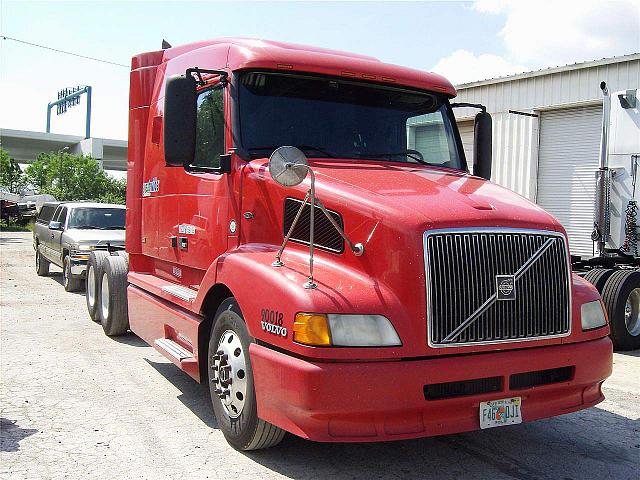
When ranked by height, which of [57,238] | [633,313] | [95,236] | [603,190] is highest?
[603,190]

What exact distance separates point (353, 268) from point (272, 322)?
1.97 ft

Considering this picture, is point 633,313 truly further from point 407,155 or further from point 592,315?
point 407,155

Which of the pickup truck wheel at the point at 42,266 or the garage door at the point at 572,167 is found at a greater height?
the garage door at the point at 572,167

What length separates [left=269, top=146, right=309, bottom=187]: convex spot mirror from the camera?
3.98 metres

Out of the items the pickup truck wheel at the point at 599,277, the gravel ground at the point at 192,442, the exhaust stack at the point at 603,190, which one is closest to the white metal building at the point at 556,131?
the exhaust stack at the point at 603,190

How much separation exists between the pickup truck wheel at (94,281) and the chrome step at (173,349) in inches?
129

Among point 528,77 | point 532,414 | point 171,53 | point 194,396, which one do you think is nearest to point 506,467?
point 532,414

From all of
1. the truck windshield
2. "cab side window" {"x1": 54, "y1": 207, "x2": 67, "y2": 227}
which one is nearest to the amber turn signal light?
the truck windshield

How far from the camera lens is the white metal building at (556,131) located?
13.4m

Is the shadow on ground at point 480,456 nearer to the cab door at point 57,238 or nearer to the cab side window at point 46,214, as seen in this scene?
the cab door at point 57,238

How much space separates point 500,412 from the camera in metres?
4.02

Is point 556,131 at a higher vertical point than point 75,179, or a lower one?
higher

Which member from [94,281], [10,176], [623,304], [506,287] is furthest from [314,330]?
[10,176]

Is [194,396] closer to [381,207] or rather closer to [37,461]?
[37,461]
